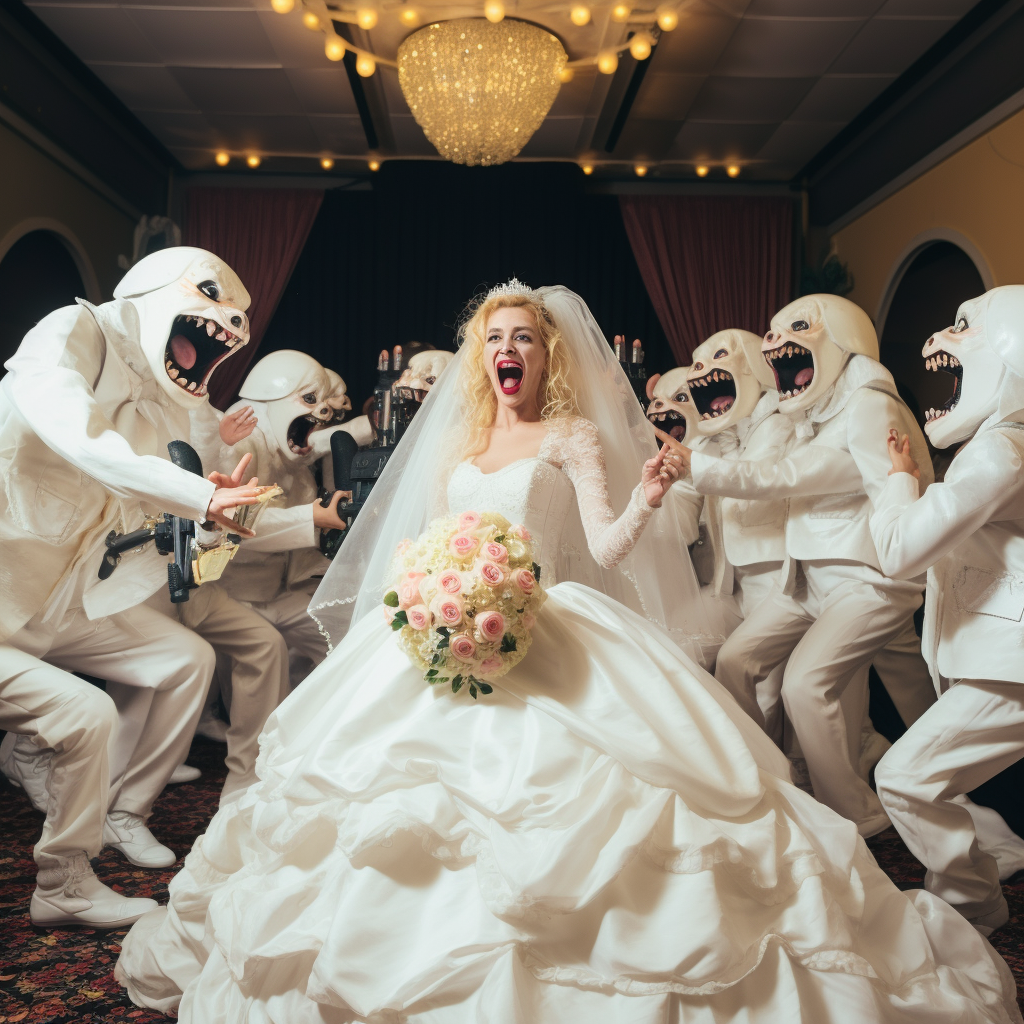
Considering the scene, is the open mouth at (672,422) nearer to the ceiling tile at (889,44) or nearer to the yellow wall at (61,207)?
the ceiling tile at (889,44)

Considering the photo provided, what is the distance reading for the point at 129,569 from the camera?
119 inches

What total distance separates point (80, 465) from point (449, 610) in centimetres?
122

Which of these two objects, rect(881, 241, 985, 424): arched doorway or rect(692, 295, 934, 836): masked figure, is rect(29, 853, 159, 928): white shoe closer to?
rect(692, 295, 934, 836): masked figure

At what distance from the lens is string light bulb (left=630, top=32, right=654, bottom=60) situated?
15.9 feet

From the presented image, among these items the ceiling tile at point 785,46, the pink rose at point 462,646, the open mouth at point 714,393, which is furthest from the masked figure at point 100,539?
the ceiling tile at point 785,46

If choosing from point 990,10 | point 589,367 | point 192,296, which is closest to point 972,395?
point 589,367

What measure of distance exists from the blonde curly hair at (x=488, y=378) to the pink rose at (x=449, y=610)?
3.20 ft

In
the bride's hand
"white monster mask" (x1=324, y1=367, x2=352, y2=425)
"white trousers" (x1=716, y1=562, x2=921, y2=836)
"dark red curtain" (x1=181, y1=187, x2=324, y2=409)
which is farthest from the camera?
"dark red curtain" (x1=181, y1=187, x2=324, y2=409)

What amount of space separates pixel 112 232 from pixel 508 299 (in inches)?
180

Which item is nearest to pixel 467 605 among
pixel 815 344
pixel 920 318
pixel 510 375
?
pixel 510 375

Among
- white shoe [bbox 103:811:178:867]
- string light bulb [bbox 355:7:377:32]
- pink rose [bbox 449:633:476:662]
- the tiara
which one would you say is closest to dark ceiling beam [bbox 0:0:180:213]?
string light bulb [bbox 355:7:377:32]

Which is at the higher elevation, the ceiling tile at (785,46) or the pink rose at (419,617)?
the ceiling tile at (785,46)

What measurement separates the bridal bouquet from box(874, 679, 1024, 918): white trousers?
1218 mm

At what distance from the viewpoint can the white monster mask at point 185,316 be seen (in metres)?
3.07
